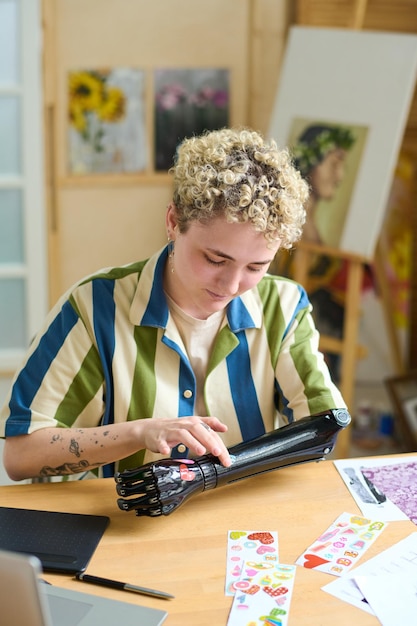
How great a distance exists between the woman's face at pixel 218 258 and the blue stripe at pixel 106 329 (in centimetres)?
16

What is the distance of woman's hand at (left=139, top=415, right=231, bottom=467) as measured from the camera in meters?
1.40

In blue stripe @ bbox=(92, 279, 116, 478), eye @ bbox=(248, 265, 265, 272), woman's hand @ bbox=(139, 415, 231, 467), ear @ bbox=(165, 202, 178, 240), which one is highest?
ear @ bbox=(165, 202, 178, 240)

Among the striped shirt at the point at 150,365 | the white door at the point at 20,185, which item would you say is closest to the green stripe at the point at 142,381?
the striped shirt at the point at 150,365

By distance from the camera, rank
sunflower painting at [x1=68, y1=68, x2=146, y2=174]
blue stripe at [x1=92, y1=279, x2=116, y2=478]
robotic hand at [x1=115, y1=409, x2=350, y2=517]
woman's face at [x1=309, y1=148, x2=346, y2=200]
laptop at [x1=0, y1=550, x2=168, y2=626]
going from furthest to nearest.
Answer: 1. sunflower painting at [x1=68, y1=68, x2=146, y2=174]
2. woman's face at [x1=309, y1=148, x2=346, y2=200]
3. blue stripe at [x1=92, y1=279, x2=116, y2=478]
4. robotic hand at [x1=115, y1=409, x2=350, y2=517]
5. laptop at [x1=0, y1=550, x2=168, y2=626]

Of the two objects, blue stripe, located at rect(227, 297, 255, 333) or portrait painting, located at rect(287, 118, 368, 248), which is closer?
blue stripe, located at rect(227, 297, 255, 333)

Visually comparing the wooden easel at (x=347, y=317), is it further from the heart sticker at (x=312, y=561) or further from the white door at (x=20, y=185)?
Result: the heart sticker at (x=312, y=561)

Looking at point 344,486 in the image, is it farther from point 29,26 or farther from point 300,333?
point 29,26

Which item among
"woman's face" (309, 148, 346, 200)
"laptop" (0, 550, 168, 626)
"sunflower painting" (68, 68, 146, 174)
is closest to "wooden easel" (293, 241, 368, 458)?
"woman's face" (309, 148, 346, 200)

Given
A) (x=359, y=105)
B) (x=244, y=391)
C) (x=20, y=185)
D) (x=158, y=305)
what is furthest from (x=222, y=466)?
(x=20, y=185)

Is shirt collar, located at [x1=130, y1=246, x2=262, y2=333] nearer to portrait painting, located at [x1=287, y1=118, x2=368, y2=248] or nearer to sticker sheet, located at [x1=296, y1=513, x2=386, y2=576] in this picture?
sticker sheet, located at [x1=296, y1=513, x2=386, y2=576]

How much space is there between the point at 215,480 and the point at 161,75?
2542mm

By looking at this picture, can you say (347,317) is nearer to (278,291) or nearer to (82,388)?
(278,291)

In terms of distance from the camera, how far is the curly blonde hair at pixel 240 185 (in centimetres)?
144

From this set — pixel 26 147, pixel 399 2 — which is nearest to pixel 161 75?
pixel 26 147
